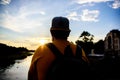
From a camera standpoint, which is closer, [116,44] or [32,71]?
[32,71]

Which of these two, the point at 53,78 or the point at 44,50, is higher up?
the point at 44,50

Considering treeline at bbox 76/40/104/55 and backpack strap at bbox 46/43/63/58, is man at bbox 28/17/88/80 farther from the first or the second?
treeline at bbox 76/40/104/55

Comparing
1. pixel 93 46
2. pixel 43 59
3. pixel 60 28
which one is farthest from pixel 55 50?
pixel 93 46

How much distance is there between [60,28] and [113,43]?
5796 cm

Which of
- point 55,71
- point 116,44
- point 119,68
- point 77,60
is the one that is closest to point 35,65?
point 55,71

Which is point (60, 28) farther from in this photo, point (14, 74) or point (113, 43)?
point (113, 43)

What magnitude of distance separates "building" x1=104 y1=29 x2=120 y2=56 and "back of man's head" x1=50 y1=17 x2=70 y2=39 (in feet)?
177

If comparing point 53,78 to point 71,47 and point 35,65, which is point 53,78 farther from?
point 71,47

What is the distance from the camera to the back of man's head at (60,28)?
2.63 metres

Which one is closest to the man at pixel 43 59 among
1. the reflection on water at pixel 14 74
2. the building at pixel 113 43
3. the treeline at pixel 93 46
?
the reflection on water at pixel 14 74

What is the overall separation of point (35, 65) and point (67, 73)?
0.34 metres

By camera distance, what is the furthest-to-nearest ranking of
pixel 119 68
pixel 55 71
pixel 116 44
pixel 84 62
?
pixel 116 44, pixel 119 68, pixel 84 62, pixel 55 71

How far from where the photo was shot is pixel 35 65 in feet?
8.22

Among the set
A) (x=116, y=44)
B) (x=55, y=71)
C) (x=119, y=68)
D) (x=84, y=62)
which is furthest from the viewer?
(x=116, y=44)
